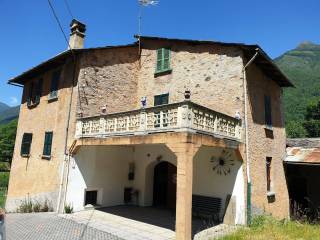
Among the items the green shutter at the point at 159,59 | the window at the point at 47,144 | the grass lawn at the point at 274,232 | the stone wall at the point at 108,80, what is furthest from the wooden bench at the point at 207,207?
the window at the point at 47,144

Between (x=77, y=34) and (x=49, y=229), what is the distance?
10.9 meters

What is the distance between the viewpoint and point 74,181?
13422 mm

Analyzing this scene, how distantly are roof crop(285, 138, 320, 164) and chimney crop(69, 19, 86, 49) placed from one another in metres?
13.3

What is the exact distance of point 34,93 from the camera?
1820 centimetres

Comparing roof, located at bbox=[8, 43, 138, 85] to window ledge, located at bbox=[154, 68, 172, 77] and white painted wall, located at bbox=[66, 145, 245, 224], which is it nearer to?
window ledge, located at bbox=[154, 68, 172, 77]

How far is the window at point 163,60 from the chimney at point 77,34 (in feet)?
15.5

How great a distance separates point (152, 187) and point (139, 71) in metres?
6.56

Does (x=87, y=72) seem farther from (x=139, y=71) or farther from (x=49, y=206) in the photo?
(x=49, y=206)

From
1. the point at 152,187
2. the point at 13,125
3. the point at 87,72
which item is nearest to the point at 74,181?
the point at 152,187

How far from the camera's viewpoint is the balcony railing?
9.27 metres

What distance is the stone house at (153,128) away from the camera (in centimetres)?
1156

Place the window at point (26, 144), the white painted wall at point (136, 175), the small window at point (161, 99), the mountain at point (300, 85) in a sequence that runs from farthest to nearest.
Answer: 1. the mountain at point (300, 85)
2. the window at point (26, 144)
3. the small window at point (161, 99)
4. the white painted wall at point (136, 175)

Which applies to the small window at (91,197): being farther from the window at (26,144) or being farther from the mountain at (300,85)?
the mountain at (300,85)

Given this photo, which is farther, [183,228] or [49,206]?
[49,206]
